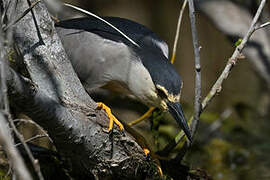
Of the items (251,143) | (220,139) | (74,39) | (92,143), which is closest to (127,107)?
(220,139)

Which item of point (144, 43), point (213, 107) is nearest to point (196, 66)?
point (144, 43)

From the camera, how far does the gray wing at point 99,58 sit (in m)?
2.81

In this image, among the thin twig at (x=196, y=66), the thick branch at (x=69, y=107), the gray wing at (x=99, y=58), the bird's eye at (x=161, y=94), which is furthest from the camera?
the gray wing at (x=99, y=58)

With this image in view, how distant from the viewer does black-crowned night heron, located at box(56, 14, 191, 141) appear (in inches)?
104

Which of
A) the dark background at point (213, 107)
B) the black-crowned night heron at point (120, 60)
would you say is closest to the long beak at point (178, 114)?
the black-crowned night heron at point (120, 60)

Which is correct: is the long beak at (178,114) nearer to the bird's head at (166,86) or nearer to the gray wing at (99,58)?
the bird's head at (166,86)

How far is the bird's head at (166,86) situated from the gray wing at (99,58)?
0.18 metres

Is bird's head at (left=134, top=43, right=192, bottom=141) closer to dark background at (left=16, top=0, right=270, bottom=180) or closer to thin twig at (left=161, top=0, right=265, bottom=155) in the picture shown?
thin twig at (left=161, top=0, right=265, bottom=155)

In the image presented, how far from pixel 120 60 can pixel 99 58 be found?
126 mm

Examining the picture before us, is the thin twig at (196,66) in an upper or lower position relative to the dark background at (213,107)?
upper

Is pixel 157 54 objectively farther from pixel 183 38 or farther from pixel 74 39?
pixel 183 38

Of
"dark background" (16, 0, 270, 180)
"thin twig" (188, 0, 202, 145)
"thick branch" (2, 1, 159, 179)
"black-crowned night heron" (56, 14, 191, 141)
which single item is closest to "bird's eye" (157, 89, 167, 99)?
"black-crowned night heron" (56, 14, 191, 141)

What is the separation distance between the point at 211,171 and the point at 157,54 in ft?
5.10

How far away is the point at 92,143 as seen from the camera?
231 centimetres
